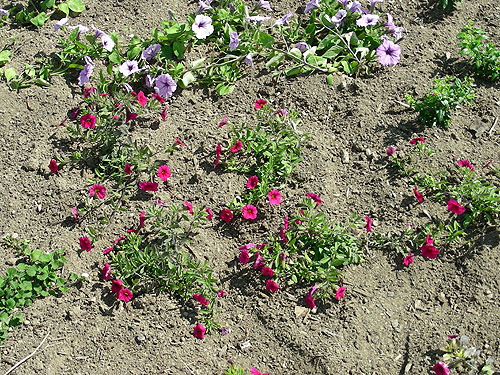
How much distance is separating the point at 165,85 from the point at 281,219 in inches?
53.1

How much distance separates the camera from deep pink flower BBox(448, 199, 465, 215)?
330 cm

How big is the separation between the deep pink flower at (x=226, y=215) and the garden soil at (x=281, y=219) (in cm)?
12

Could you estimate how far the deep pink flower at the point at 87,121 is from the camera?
3771 millimetres

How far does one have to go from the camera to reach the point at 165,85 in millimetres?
4059

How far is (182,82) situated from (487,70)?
220 centimetres

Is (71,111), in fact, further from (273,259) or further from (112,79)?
(273,259)

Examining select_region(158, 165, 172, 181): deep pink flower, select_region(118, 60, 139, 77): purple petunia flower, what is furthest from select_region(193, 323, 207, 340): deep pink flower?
select_region(118, 60, 139, 77): purple petunia flower

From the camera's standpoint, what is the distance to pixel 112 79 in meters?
4.20

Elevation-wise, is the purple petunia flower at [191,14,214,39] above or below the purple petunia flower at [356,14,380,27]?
→ below

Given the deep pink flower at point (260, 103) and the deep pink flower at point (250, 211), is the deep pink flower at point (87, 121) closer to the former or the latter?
the deep pink flower at point (260, 103)

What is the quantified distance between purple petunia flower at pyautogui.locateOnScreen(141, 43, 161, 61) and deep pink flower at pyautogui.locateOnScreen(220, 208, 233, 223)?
59.3 inches

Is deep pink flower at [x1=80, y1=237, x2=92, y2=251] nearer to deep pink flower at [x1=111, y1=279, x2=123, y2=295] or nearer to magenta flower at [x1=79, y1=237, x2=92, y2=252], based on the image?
magenta flower at [x1=79, y1=237, x2=92, y2=252]

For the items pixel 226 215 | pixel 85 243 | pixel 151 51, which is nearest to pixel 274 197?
pixel 226 215

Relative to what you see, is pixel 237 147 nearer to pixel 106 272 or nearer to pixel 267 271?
pixel 267 271
